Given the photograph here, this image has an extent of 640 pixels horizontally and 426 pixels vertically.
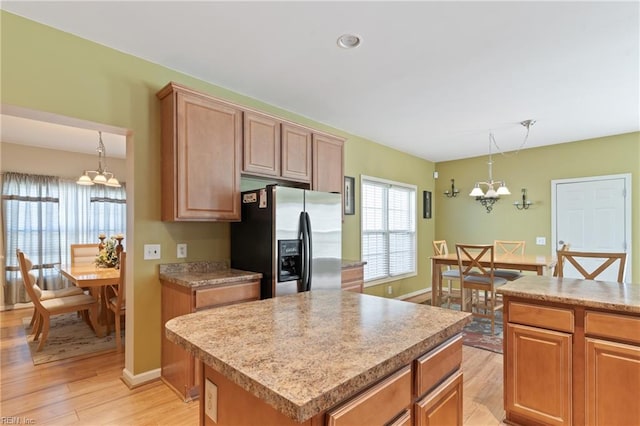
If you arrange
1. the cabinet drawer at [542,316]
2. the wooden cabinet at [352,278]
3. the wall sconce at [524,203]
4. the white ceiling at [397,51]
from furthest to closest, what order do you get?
the wall sconce at [524,203]
the wooden cabinet at [352,278]
the white ceiling at [397,51]
the cabinet drawer at [542,316]

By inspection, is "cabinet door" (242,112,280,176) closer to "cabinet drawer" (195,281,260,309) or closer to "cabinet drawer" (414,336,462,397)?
"cabinet drawer" (195,281,260,309)

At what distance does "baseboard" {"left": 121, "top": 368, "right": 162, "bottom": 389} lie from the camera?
98.6 inches

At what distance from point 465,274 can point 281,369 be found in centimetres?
388

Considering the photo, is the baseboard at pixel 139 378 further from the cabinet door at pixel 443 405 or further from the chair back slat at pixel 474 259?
the chair back slat at pixel 474 259

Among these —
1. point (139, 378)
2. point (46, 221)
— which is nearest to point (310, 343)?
point (139, 378)

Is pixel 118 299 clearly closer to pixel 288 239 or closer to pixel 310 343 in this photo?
pixel 288 239

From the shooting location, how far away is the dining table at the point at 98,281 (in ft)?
10.6

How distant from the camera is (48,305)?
3283 millimetres

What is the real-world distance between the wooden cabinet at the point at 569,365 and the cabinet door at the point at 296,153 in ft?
6.95

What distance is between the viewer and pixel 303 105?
3.54 metres

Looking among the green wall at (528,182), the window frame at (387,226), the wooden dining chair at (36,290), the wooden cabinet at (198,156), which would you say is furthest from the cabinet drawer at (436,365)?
the green wall at (528,182)

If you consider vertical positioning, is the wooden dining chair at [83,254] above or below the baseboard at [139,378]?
above

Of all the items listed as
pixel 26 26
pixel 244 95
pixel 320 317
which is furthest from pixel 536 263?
pixel 26 26

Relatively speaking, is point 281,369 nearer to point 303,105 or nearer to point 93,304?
point 303,105
